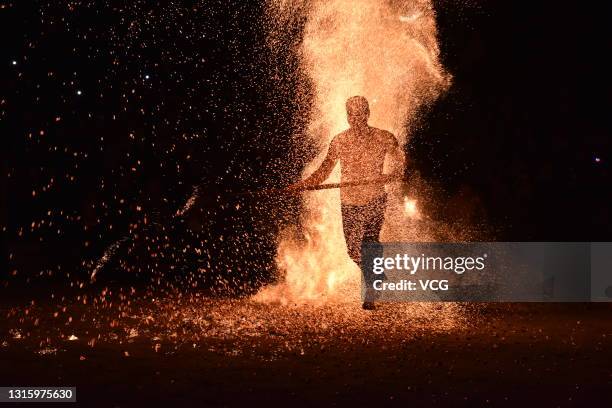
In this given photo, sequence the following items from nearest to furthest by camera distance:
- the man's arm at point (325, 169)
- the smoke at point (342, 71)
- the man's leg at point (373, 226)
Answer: the man's leg at point (373, 226) < the man's arm at point (325, 169) < the smoke at point (342, 71)

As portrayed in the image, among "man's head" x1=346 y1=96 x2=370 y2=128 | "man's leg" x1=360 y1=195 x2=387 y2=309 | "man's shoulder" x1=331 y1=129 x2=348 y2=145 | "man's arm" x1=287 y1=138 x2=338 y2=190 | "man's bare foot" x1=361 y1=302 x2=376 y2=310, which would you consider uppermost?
"man's head" x1=346 y1=96 x2=370 y2=128

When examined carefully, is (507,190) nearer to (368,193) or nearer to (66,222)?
(368,193)

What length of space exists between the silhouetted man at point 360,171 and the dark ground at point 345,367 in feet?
4.08

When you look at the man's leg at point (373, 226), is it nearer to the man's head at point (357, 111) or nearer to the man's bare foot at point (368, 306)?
the man's bare foot at point (368, 306)

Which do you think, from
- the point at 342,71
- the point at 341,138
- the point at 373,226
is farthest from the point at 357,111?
the point at 342,71

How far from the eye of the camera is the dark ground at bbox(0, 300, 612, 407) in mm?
4543

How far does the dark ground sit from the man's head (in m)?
2.07

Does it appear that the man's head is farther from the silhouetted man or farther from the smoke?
the smoke

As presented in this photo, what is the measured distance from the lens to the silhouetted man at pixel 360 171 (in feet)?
27.4

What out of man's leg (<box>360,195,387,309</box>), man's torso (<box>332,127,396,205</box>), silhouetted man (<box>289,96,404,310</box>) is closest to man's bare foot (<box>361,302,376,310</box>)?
man's leg (<box>360,195,387,309</box>)

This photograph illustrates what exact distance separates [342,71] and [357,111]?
106 inches

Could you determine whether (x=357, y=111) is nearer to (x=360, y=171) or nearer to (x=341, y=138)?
(x=341, y=138)

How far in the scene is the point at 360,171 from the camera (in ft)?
27.9

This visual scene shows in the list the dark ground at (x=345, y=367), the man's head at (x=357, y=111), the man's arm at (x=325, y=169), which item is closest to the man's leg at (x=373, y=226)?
the man's arm at (x=325, y=169)
